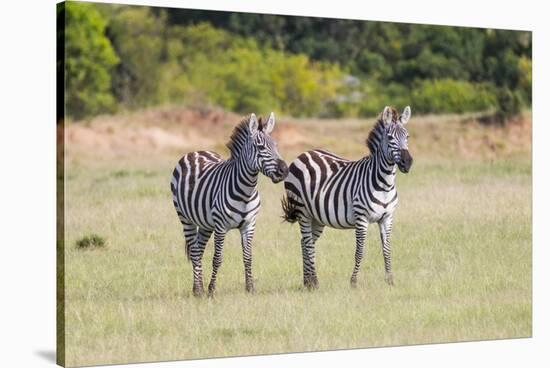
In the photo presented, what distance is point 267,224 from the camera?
13.6m

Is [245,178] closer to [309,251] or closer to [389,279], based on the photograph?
[309,251]

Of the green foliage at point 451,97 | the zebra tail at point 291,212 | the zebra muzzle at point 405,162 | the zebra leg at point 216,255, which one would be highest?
the green foliage at point 451,97

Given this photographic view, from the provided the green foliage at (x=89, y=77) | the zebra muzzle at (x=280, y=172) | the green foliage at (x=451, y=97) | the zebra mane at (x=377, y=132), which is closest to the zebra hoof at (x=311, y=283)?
the zebra mane at (x=377, y=132)

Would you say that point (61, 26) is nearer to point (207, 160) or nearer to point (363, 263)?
point (207, 160)

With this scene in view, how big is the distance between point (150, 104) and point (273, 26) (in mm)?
3149

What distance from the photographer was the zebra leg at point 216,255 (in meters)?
10.9

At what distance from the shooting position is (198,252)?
37.7ft

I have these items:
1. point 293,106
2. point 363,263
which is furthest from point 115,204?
point 293,106

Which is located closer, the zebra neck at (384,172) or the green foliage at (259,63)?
the zebra neck at (384,172)

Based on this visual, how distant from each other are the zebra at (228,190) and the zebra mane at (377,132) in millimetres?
1449

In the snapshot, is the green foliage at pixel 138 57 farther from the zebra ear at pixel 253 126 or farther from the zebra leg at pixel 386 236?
the zebra ear at pixel 253 126

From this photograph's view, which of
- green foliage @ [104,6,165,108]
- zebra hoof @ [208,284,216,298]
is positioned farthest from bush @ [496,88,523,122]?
green foliage @ [104,6,165,108]

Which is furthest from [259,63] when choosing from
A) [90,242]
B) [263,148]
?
[263,148]

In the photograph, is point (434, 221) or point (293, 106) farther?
point (293, 106)
